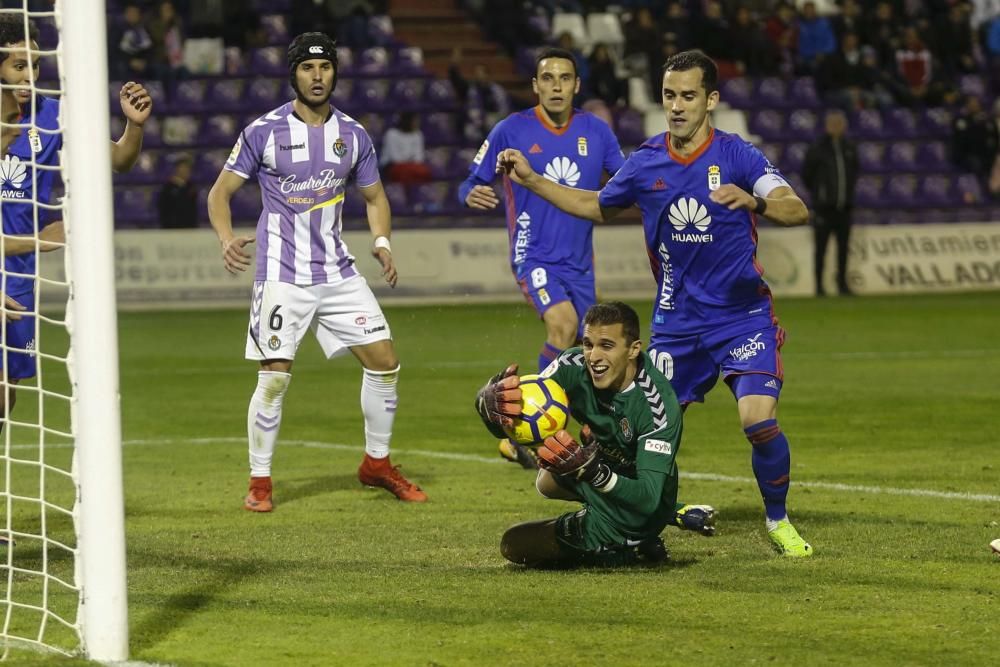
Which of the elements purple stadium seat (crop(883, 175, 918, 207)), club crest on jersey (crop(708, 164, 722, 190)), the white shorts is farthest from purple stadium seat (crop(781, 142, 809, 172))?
club crest on jersey (crop(708, 164, 722, 190))

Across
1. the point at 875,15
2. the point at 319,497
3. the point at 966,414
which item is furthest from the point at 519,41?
the point at 319,497

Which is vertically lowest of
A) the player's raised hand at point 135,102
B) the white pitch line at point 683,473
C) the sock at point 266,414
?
the white pitch line at point 683,473

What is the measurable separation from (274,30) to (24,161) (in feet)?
63.0

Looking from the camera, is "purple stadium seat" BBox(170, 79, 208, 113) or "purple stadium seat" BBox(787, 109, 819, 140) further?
A: "purple stadium seat" BBox(787, 109, 819, 140)

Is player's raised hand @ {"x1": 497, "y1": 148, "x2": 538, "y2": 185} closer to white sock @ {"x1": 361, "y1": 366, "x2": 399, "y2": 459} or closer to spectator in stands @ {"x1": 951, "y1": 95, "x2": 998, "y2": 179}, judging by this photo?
white sock @ {"x1": 361, "y1": 366, "x2": 399, "y2": 459}

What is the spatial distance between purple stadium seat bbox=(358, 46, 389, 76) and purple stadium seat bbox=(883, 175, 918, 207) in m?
8.22

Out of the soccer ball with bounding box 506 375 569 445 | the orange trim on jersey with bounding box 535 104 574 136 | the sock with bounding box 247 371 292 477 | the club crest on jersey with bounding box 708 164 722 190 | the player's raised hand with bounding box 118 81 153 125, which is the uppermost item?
the player's raised hand with bounding box 118 81 153 125

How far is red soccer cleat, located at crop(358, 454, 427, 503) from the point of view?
854 cm

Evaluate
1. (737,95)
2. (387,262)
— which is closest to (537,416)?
(387,262)

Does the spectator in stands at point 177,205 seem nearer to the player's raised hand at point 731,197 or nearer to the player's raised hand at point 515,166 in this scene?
the player's raised hand at point 515,166

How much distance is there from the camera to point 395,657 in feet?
16.8

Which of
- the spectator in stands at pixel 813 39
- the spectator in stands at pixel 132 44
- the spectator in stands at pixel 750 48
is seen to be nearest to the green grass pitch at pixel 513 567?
the spectator in stands at pixel 132 44

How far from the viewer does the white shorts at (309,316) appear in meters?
8.38

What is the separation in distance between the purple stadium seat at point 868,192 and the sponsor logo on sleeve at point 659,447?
810 inches
